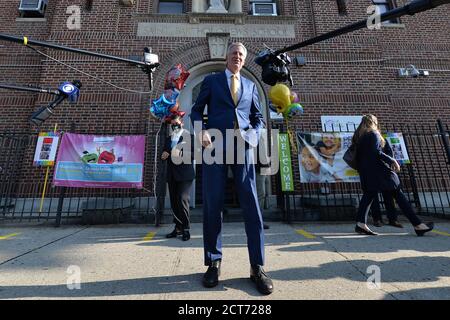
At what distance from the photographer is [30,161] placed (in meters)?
6.56

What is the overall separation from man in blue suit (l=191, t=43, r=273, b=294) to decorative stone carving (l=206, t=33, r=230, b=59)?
18.4 ft

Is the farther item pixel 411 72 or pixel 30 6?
pixel 30 6

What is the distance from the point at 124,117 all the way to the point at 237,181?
232 inches

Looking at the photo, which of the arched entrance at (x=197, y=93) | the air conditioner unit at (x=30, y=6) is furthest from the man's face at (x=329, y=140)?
the air conditioner unit at (x=30, y=6)

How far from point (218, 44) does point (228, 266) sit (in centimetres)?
701

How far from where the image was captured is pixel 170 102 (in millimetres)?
4406

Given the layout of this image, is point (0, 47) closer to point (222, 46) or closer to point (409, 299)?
point (222, 46)

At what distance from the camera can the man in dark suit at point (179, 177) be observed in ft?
12.0

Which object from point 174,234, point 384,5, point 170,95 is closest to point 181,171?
point 174,234

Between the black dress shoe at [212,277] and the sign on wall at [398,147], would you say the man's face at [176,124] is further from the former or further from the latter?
the sign on wall at [398,147]

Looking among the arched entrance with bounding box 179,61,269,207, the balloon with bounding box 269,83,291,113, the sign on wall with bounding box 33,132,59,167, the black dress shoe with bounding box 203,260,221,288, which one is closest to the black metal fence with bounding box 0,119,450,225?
the sign on wall with bounding box 33,132,59,167

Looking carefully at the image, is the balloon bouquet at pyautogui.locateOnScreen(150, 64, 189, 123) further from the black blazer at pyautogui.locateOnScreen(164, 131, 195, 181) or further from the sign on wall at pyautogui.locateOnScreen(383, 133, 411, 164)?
the sign on wall at pyautogui.locateOnScreen(383, 133, 411, 164)

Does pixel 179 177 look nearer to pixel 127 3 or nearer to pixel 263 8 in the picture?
pixel 127 3

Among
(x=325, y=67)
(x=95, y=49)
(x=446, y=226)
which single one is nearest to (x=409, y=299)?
(x=446, y=226)
